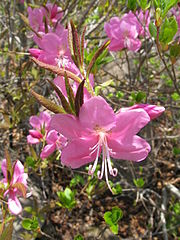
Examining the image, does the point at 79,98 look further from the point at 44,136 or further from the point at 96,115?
the point at 44,136

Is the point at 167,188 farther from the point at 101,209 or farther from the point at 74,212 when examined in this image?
the point at 74,212

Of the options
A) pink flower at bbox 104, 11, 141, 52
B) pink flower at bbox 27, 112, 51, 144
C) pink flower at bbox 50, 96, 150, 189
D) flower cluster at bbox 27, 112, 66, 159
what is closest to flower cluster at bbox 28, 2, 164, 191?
pink flower at bbox 50, 96, 150, 189

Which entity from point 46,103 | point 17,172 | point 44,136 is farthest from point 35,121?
point 46,103

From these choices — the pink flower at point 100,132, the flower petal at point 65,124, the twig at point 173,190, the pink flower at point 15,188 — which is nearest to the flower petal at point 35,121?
the pink flower at point 15,188

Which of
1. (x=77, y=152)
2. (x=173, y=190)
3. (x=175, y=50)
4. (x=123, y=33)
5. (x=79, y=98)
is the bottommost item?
(x=173, y=190)

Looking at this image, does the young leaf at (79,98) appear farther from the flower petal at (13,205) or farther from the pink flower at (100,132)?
the flower petal at (13,205)

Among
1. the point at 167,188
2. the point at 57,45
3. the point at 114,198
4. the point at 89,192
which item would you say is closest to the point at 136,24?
the point at 57,45
